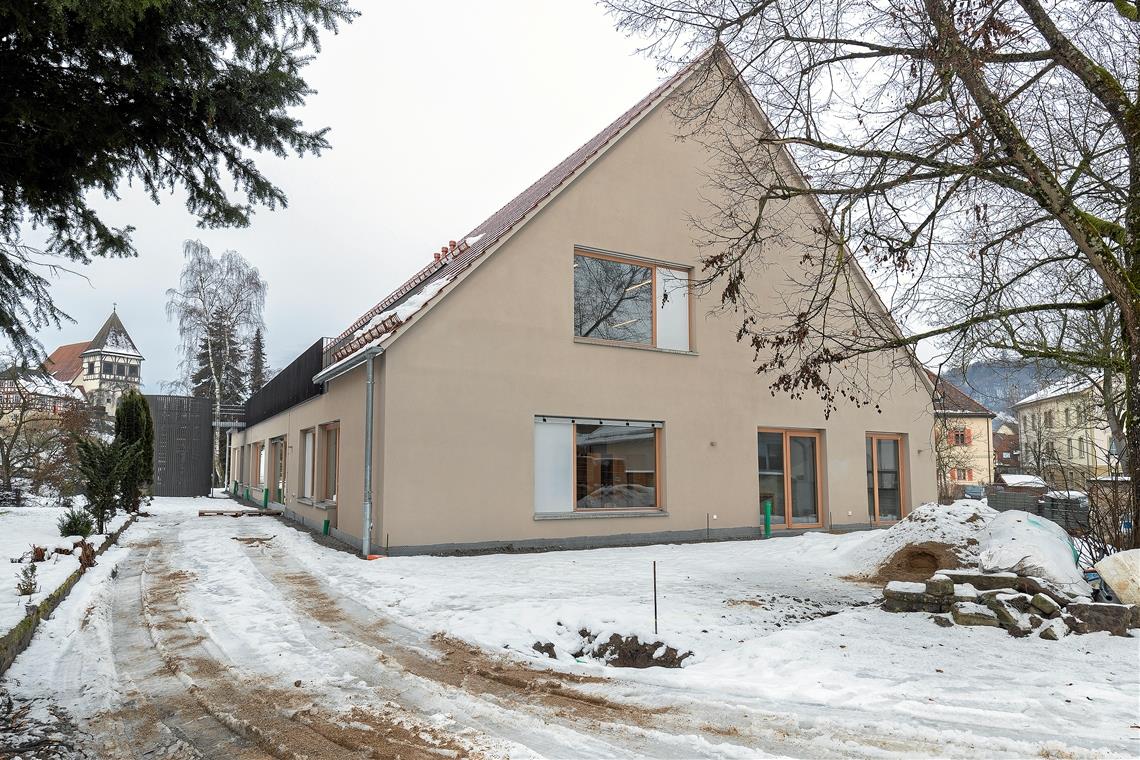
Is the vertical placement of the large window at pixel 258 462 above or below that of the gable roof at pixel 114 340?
below

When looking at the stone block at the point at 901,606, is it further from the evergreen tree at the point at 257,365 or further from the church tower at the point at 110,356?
the church tower at the point at 110,356

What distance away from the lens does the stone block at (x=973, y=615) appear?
581 centimetres

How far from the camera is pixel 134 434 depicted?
17250 mm

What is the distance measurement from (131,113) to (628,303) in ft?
30.8

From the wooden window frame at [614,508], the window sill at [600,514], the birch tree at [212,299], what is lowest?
the window sill at [600,514]

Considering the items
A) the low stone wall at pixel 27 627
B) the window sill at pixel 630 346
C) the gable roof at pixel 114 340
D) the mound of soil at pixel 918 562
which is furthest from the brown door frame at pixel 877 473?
the gable roof at pixel 114 340

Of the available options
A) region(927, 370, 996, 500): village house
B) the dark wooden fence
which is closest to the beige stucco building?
region(927, 370, 996, 500): village house

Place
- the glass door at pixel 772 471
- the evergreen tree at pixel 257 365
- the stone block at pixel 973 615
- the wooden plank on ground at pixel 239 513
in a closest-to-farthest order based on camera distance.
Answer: the stone block at pixel 973 615, the glass door at pixel 772 471, the wooden plank on ground at pixel 239 513, the evergreen tree at pixel 257 365

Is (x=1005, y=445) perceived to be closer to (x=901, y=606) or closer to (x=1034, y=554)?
(x=1034, y=554)

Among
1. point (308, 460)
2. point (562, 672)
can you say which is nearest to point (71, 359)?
point (308, 460)

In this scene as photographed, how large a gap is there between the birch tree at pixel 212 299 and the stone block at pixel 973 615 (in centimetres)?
3206

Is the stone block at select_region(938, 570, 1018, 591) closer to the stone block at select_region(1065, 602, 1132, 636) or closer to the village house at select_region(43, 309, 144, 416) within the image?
the stone block at select_region(1065, 602, 1132, 636)

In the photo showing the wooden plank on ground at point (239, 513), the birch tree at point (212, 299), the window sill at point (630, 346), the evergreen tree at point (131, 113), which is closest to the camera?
the evergreen tree at point (131, 113)

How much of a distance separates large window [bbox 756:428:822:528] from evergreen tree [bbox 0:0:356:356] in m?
11.3
